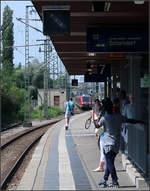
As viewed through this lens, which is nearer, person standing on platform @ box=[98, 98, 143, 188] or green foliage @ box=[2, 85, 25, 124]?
person standing on platform @ box=[98, 98, 143, 188]

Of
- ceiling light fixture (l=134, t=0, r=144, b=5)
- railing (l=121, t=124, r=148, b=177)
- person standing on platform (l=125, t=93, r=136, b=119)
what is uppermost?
ceiling light fixture (l=134, t=0, r=144, b=5)

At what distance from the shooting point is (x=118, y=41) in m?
10.3

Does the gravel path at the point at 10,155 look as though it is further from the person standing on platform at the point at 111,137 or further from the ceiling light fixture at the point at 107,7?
the ceiling light fixture at the point at 107,7

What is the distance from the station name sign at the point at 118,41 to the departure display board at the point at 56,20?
5.06 ft

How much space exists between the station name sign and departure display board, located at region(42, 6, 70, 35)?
1541 mm

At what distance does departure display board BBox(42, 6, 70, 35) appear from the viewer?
8789 millimetres

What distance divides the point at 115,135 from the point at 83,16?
299cm

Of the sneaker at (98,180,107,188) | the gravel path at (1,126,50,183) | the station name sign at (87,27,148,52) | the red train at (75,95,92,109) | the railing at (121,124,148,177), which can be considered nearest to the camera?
the railing at (121,124,148,177)

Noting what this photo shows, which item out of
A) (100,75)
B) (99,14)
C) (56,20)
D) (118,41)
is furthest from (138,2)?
(100,75)

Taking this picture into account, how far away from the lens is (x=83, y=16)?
9.93 m

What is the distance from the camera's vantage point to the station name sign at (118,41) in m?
10.2

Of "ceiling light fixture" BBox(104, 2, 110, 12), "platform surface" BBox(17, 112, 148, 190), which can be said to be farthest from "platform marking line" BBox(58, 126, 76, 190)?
"ceiling light fixture" BBox(104, 2, 110, 12)

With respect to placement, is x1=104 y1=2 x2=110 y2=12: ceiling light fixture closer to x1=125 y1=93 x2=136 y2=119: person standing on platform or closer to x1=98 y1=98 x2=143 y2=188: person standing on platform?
x1=98 y1=98 x2=143 y2=188: person standing on platform

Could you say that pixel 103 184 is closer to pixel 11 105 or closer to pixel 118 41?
pixel 118 41
